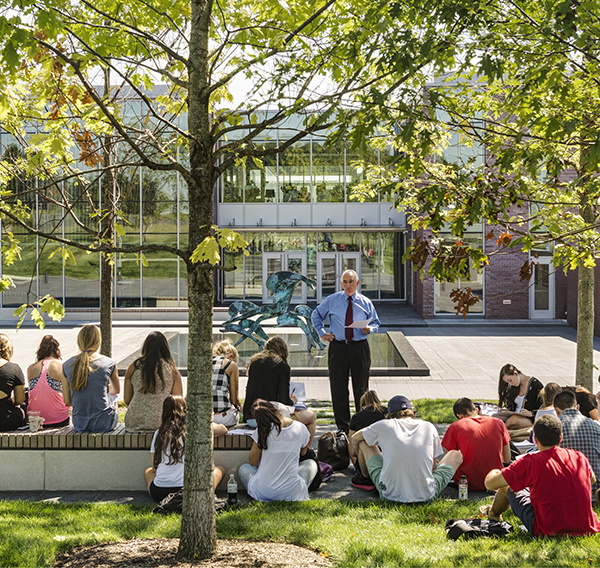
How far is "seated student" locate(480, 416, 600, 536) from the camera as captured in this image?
4.85 m

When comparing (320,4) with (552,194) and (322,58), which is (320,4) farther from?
(552,194)

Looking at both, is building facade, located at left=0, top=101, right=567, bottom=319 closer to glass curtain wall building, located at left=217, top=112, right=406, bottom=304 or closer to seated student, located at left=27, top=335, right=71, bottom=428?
glass curtain wall building, located at left=217, top=112, right=406, bottom=304

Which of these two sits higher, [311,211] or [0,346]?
[311,211]

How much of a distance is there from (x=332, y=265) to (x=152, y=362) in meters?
27.0

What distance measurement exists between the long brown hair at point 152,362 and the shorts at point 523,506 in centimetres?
346

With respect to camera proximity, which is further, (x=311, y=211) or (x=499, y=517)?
(x=311, y=211)

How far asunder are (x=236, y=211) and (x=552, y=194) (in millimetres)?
24445

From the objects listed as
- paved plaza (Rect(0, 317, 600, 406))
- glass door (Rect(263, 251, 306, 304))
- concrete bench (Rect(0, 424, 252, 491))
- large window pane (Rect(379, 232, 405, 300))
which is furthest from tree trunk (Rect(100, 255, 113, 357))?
large window pane (Rect(379, 232, 405, 300))

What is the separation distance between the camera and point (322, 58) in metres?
4.78

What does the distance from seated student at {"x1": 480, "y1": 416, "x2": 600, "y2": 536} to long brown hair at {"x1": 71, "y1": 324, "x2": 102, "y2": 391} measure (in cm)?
420

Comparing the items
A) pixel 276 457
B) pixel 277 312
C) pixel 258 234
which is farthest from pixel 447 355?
pixel 258 234

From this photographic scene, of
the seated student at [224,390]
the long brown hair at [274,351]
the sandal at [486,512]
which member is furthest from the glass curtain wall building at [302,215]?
the sandal at [486,512]

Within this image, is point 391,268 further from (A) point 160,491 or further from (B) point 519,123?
(B) point 519,123

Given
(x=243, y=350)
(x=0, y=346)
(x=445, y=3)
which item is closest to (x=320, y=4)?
(x=445, y=3)
